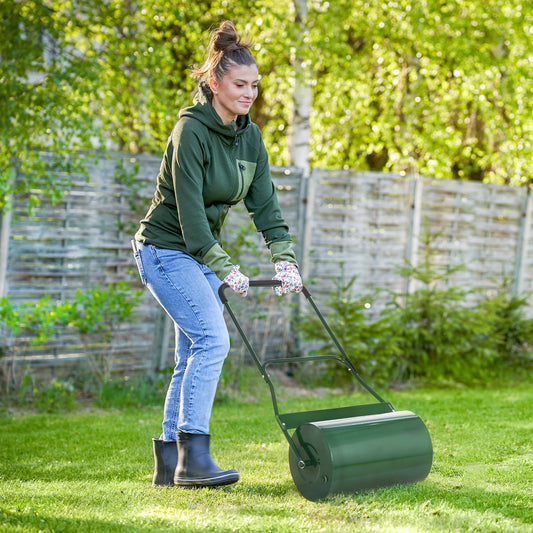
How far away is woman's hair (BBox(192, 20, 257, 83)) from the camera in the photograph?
10.9 feet

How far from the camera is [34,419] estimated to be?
528 cm

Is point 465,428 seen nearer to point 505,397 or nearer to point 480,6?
point 505,397

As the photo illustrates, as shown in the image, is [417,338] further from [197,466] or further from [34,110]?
[197,466]

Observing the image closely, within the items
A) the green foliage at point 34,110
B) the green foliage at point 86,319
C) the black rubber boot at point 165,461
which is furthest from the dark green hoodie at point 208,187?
the green foliage at point 34,110

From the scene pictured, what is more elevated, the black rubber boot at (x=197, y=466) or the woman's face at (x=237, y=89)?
the woman's face at (x=237, y=89)

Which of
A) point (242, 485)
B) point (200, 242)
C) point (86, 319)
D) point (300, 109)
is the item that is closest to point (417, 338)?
point (86, 319)

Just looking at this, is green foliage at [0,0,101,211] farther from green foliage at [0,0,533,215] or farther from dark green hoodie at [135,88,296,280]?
dark green hoodie at [135,88,296,280]

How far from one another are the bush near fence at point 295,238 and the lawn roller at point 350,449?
3.12m

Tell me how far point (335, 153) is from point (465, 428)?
8265 mm

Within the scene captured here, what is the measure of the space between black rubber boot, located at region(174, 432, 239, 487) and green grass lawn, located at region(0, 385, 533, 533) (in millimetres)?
71

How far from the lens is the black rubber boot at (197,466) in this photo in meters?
3.29

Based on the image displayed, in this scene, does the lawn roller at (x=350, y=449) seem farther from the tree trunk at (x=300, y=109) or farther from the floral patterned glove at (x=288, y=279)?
the tree trunk at (x=300, y=109)

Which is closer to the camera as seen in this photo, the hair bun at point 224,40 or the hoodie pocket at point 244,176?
the hair bun at point 224,40

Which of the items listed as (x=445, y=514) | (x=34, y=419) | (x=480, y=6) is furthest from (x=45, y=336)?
(x=480, y=6)
